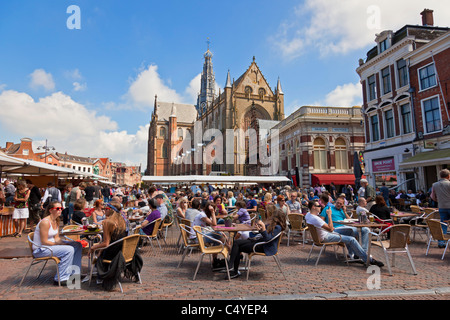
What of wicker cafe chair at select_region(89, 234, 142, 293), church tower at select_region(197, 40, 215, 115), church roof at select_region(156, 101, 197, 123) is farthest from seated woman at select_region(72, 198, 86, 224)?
church tower at select_region(197, 40, 215, 115)

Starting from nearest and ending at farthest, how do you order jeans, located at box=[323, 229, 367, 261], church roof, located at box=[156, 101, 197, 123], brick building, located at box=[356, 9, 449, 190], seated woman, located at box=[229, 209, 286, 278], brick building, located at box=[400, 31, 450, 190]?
seated woman, located at box=[229, 209, 286, 278], jeans, located at box=[323, 229, 367, 261], brick building, located at box=[400, 31, 450, 190], brick building, located at box=[356, 9, 449, 190], church roof, located at box=[156, 101, 197, 123]

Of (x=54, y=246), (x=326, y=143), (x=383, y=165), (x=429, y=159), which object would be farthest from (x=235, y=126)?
(x=54, y=246)

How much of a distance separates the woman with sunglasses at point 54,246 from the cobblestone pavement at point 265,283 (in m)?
0.30

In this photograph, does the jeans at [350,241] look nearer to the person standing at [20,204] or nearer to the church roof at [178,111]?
the person standing at [20,204]

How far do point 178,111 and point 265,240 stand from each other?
80576 millimetres

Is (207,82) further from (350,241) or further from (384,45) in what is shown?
(350,241)

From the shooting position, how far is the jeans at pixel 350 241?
518 cm

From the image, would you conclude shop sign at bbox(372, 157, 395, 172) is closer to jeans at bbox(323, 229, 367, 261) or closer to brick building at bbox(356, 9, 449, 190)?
brick building at bbox(356, 9, 449, 190)

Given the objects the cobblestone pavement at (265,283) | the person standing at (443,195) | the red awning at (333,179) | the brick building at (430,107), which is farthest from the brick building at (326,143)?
the cobblestone pavement at (265,283)

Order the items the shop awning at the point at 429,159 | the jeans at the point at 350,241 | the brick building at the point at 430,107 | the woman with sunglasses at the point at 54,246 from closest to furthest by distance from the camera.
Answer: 1. the woman with sunglasses at the point at 54,246
2. the jeans at the point at 350,241
3. the shop awning at the point at 429,159
4. the brick building at the point at 430,107

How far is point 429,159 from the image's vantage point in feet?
43.6

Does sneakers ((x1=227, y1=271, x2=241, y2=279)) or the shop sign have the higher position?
the shop sign

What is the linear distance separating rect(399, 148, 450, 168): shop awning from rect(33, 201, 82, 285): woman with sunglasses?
14.9m

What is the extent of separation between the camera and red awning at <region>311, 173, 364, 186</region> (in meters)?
23.4
